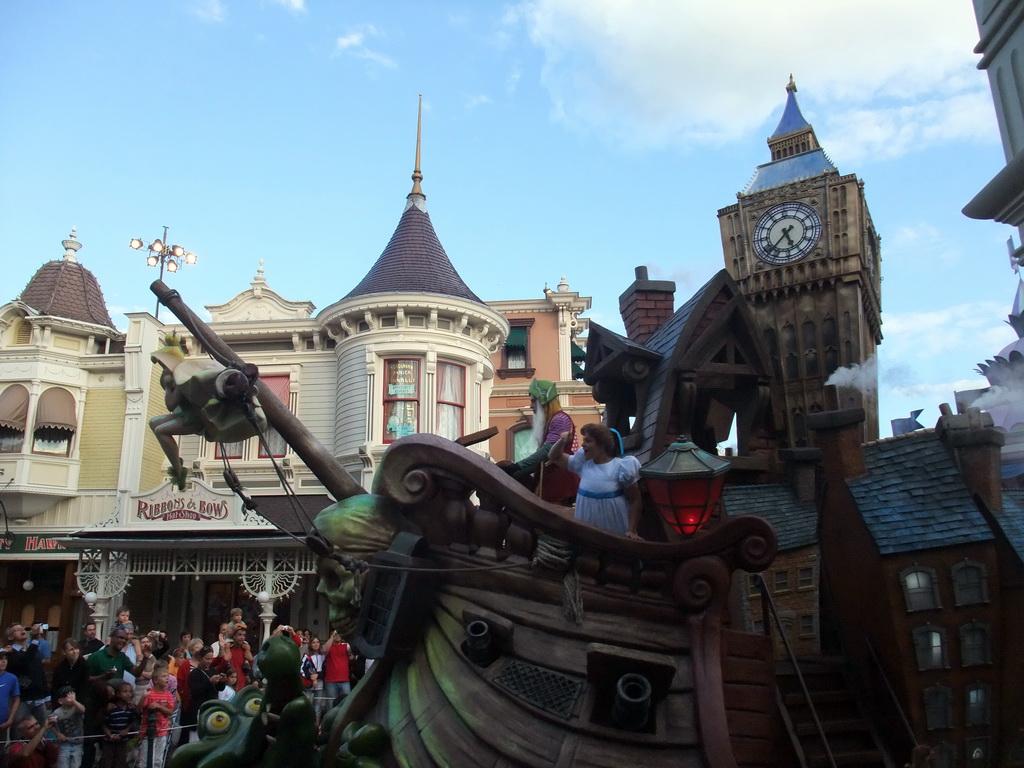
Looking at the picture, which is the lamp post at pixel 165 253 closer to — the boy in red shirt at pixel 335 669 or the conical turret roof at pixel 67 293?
the conical turret roof at pixel 67 293

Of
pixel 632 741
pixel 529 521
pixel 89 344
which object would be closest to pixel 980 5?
pixel 529 521

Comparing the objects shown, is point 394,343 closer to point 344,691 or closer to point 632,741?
point 344,691

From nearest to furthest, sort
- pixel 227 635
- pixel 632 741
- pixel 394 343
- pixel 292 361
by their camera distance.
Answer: pixel 632 741 → pixel 227 635 → pixel 394 343 → pixel 292 361

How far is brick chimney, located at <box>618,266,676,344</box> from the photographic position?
7469mm

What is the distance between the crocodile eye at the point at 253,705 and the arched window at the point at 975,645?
403 cm

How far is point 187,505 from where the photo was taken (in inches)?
733

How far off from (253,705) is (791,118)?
62.9m

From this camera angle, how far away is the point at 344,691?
11.1 m

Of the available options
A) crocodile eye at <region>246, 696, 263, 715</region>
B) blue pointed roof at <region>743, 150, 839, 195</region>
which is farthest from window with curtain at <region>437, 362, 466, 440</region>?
blue pointed roof at <region>743, 150, 839, 195</region>

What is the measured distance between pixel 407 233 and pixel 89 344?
9.79m

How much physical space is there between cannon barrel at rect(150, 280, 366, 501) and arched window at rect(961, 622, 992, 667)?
368cm

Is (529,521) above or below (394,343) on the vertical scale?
below

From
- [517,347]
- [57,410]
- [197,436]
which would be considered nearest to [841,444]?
[197,436]

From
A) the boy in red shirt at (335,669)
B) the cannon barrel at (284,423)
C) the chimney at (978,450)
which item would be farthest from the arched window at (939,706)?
the boy in red shirt at (335,669)
